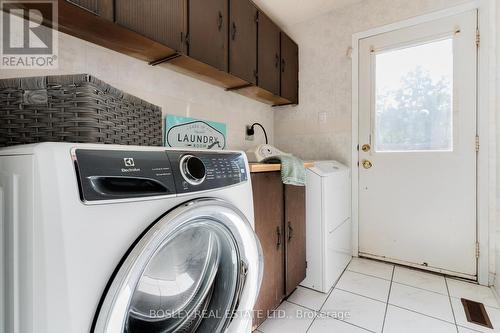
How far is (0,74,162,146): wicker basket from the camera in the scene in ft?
2.24

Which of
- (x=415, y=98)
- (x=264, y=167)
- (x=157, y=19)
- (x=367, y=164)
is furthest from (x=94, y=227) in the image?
(x=415, y=98)

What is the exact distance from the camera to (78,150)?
456 mm

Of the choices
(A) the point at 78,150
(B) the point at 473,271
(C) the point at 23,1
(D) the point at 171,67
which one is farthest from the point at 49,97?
(B) the point at 473,271

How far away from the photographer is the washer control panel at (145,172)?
1.51 feet

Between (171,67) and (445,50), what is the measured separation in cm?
208

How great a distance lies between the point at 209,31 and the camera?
145 centimetres

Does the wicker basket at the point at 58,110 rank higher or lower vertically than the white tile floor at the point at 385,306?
higher

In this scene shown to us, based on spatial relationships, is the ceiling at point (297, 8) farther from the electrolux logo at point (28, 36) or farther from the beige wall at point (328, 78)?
the electrolux logo at point (28, 36)

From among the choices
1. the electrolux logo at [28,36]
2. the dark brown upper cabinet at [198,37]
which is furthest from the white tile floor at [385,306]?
the electrolux logo at [28,36]

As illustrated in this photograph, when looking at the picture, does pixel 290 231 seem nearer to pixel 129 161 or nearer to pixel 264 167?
pixel 264 167

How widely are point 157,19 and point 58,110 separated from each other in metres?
0.75

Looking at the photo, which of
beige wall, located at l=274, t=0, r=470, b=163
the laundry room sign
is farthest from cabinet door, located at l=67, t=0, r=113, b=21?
beige wall, located at l=274, t=0, r=470, b=163

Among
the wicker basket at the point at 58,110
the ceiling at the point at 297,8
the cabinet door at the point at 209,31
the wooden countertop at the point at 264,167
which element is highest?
the ceiling at the point at 297,8

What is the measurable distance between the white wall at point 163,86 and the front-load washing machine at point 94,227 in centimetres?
88
